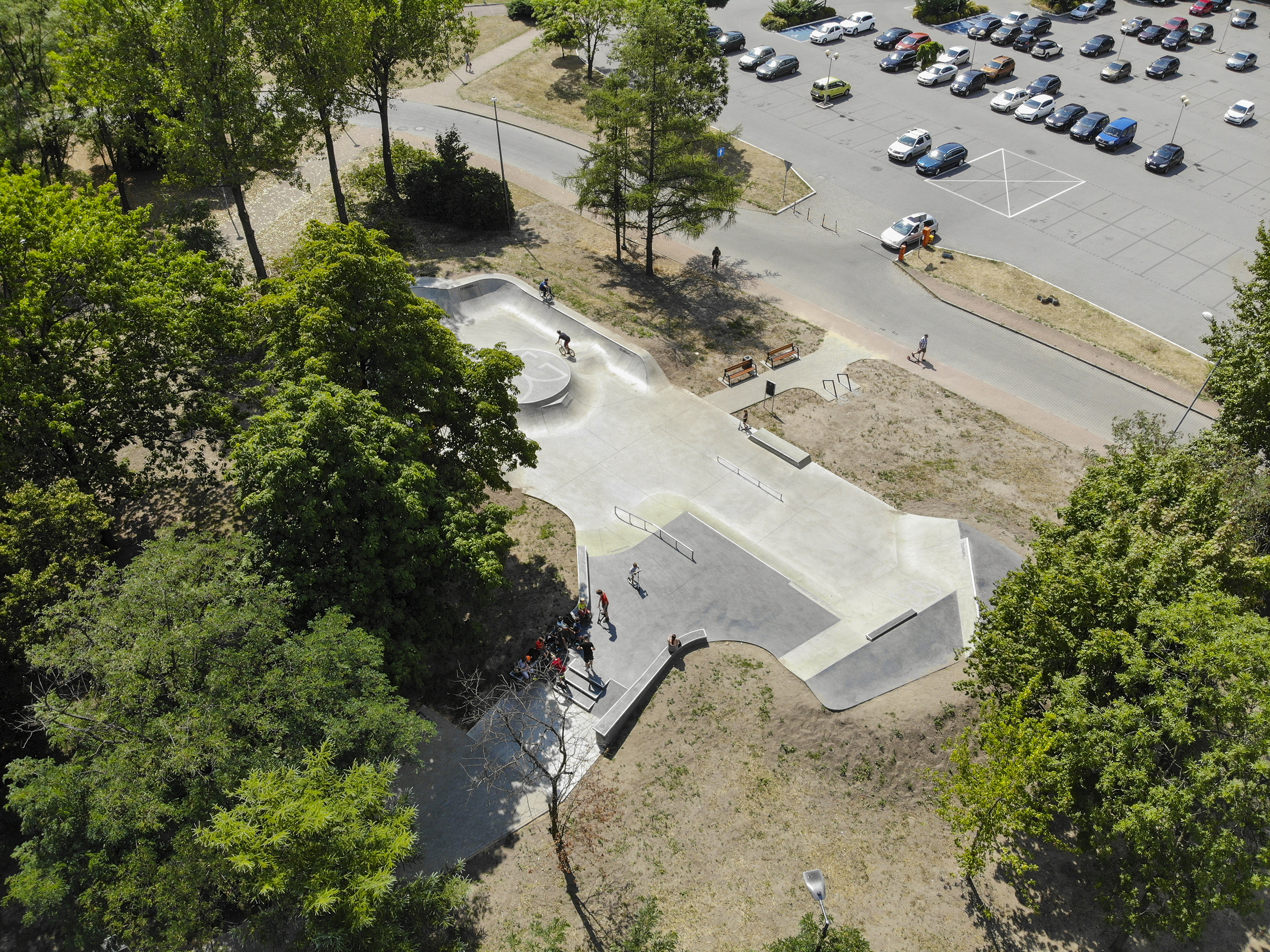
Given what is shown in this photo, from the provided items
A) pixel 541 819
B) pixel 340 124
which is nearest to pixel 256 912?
pixel 541 819

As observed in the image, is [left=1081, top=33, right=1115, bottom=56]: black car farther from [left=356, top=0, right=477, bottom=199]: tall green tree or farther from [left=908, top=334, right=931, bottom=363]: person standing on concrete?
[left=356, top=0, right=477, bottom=199]: tall green tree


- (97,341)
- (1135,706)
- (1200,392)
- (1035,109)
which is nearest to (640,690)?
(1135,706)

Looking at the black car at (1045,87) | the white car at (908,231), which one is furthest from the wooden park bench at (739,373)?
the black car at (1045,87)

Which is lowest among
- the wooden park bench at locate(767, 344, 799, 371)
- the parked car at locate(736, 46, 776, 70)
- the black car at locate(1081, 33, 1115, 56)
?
the wooden park bench at locate(767, 344, 799, 371)

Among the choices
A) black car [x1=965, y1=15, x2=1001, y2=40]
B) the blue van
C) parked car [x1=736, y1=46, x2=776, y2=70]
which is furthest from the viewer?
black car [x1=965, y1=15, x2=1001, y2=40]

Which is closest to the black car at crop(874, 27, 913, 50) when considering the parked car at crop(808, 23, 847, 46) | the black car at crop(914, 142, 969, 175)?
the parked car at crop(808, 23, 847, 46)

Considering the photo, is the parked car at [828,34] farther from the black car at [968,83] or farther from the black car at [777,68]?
the black car at [968,83]
